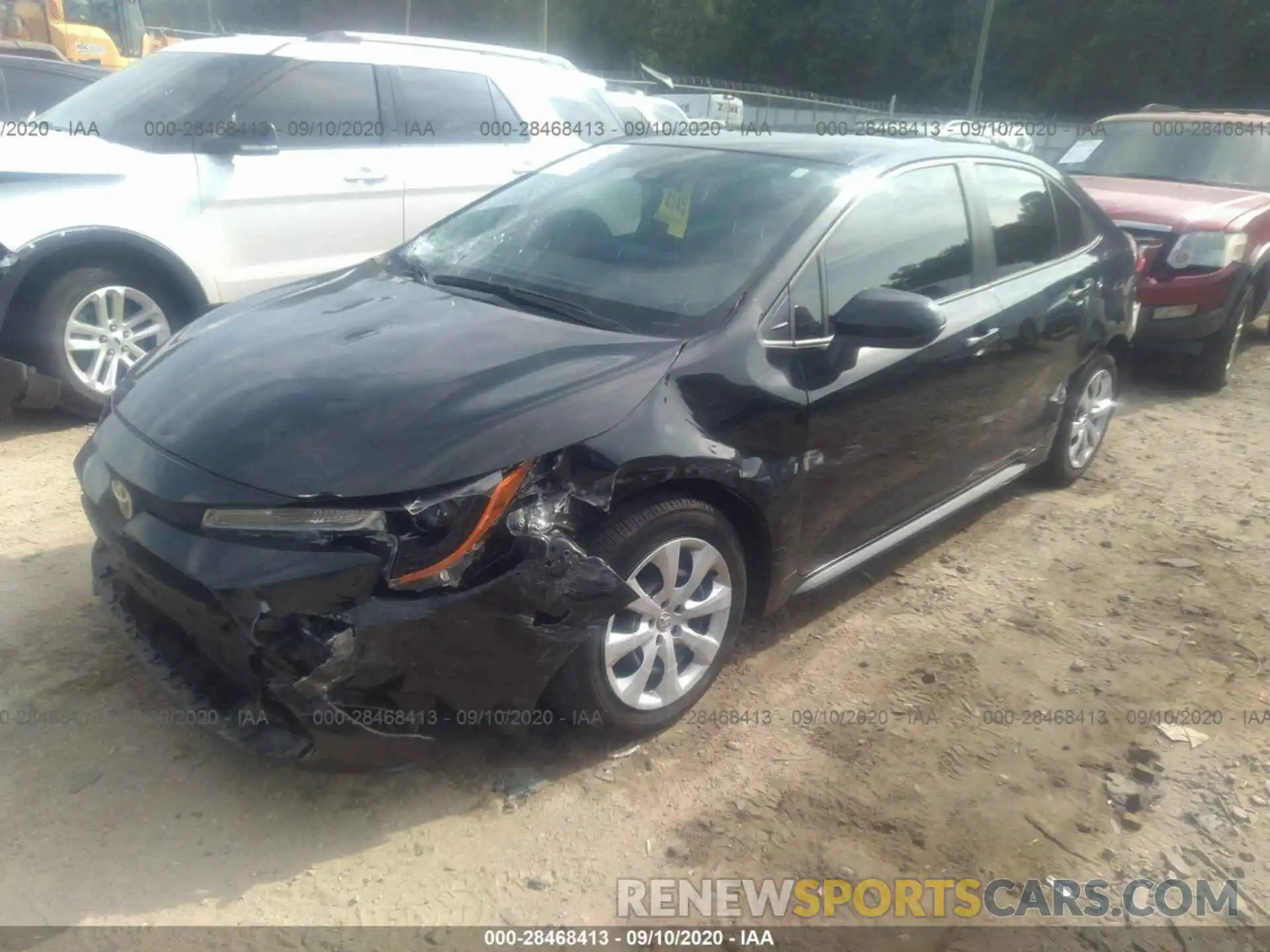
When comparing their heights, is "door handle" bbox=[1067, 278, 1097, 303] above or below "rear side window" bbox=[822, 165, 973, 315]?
below

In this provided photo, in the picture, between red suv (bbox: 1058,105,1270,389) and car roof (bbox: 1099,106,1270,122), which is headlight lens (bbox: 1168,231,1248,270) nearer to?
red suv (bbox: 1058,105,1270,389)

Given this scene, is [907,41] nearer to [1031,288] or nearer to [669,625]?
[1031,288]

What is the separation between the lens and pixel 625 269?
341 centimetres

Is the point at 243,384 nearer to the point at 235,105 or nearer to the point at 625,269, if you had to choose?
the point at 625,269

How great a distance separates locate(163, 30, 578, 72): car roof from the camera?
6.01 m

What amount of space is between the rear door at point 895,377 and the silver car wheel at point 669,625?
45 cm

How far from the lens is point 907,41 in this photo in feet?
130

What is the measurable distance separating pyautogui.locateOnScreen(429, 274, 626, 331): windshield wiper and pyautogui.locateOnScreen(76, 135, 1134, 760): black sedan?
1cm

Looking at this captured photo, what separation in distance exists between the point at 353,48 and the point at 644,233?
3.63m

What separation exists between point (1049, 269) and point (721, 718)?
2606mm

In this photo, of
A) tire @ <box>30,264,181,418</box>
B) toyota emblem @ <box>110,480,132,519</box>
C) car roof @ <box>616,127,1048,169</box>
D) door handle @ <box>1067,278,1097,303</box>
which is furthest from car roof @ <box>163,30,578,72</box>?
door handle @ <box>1067,278,1097,303</box>

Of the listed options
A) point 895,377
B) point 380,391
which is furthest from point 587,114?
point 380,391

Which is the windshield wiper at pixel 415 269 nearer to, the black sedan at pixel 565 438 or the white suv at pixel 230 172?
the black sedan at pixel 565 438

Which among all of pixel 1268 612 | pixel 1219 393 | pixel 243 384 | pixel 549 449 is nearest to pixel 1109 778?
pixel 1268 612
